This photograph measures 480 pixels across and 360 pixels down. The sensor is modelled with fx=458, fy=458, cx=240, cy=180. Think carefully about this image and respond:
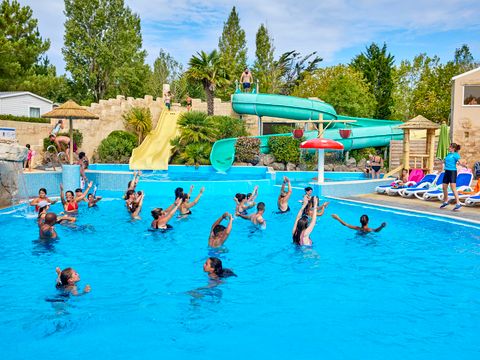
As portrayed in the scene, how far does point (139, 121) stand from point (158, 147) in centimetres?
235

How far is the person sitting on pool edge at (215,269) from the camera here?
6.77 metres

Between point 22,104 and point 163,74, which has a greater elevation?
point 163,74

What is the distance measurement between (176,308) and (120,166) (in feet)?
57.4

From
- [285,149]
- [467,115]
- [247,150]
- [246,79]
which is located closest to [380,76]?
[246,79]

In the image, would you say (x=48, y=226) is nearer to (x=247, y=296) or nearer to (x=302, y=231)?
(x=247, y=296)

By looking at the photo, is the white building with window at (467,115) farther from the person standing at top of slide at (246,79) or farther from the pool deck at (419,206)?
the person standing at top of slide at (246,79)

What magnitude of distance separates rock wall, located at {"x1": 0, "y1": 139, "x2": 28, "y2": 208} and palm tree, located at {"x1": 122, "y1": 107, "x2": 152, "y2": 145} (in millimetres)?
13293

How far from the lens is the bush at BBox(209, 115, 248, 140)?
85.3 feet

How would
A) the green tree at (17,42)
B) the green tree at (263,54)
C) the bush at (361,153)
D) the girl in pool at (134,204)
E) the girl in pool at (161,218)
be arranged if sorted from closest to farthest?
the girl in pool at (161,218)
the girl in pool at (134,204)
the bush at (361,153)
the green tree at (17,42)
the green tree at (263,54)

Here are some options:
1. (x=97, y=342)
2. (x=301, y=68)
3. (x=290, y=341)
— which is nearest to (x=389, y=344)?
(x=290, y=341)

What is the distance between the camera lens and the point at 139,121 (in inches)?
1024

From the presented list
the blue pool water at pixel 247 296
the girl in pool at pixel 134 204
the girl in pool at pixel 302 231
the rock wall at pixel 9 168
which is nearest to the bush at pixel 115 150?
the rock wall at pixel 9 168

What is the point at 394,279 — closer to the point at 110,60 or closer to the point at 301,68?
the point at 110,60

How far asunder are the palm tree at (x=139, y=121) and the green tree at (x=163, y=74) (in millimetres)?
13967
